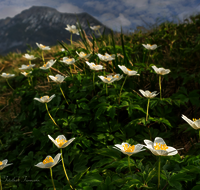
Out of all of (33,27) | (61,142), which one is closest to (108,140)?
(61,142)

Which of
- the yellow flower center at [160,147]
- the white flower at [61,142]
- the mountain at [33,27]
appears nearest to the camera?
the yellow flower center at [160,147]

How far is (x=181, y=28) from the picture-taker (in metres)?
3.78

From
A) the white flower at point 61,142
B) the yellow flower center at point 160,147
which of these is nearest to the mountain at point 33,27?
the white flower at point 61,142

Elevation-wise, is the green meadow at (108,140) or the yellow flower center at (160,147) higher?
the yellow flower center at (160,147)

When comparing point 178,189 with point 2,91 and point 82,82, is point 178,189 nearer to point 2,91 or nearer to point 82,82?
point 82,82

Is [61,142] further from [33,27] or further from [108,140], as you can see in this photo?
[33,27]

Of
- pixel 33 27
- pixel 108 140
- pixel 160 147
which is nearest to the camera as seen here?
pixel 160 147

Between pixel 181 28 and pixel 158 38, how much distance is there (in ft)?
2.70

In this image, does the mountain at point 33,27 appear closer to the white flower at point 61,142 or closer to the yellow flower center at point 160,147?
the white flower at point 61,142

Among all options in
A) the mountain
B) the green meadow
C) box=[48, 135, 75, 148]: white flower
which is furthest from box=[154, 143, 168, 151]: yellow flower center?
the mountain

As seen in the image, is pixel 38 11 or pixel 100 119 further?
pixel 38 11

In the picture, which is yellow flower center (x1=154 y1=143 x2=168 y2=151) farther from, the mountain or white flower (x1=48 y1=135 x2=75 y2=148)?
the mountain

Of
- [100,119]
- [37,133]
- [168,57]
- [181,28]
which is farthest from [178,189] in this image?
[181,28]

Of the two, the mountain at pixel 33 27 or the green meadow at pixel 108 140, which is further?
the mountain at pixel 33 27
